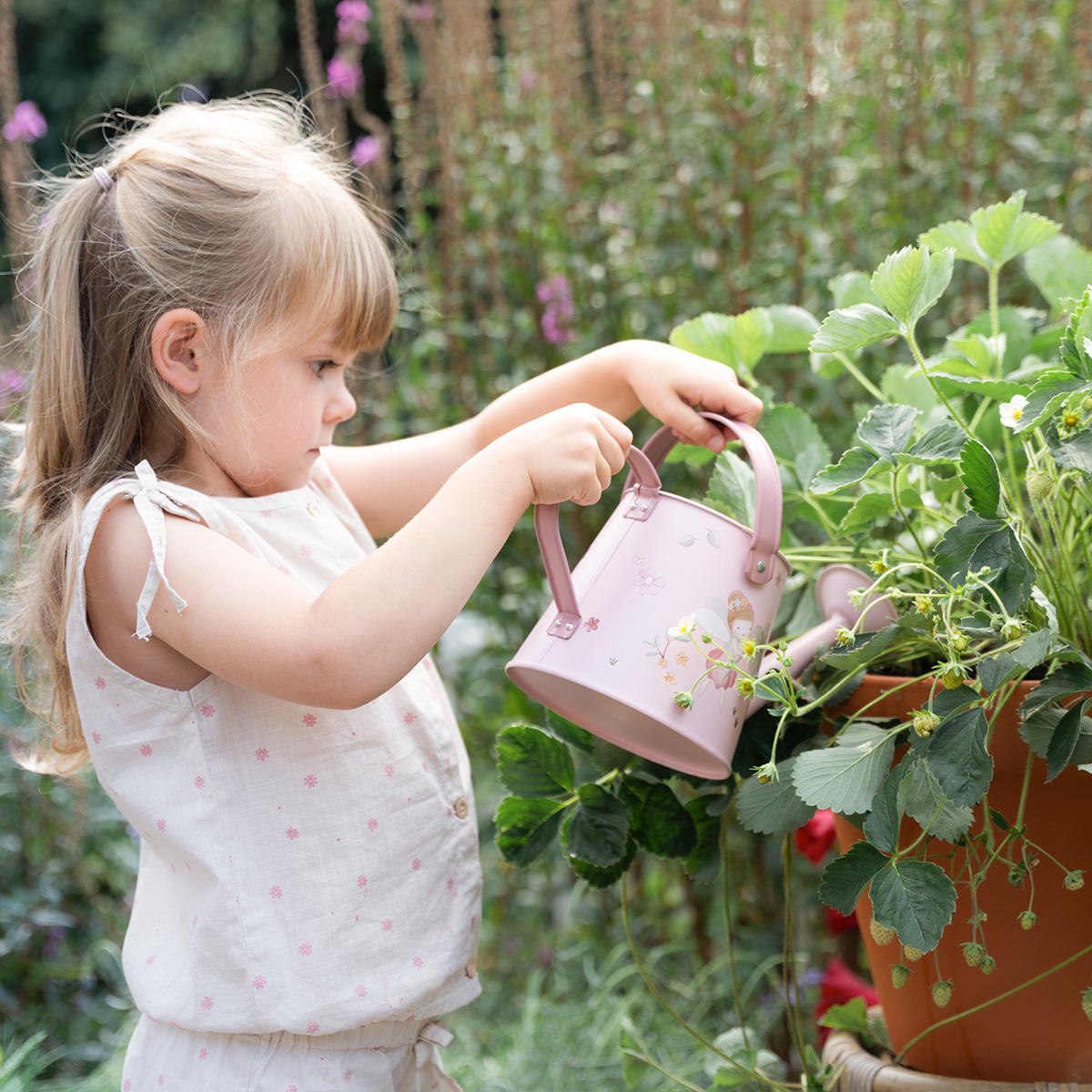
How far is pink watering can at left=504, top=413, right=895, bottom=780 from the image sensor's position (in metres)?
0.64

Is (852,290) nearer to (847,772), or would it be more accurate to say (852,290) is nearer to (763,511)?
(763,511)

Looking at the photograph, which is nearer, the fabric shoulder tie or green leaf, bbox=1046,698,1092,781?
green leaf, bbox=1046,698,1092,781

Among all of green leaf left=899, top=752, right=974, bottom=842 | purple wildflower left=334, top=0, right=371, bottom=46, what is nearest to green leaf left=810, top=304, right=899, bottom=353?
green leaf left=899, top=752, right=974, bottom=842

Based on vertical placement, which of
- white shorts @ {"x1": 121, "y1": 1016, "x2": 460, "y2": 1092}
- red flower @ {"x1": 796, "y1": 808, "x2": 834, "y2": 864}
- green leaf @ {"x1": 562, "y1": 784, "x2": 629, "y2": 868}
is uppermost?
green leaf @ {"x1": 562, "y1": 784, "x2": 629, "y2": 868}

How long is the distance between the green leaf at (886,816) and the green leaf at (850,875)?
0.04 feet

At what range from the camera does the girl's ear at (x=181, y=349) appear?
0.79m

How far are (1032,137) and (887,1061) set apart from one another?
133 cm

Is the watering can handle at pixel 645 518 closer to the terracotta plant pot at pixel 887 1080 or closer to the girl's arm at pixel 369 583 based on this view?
the girl's arm at pixel 369 583

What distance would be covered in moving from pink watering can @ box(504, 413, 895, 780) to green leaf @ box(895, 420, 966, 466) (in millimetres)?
99

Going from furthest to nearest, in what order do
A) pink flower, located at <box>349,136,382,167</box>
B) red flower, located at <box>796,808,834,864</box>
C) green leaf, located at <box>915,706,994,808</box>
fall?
pink flower, located at <box>349,136,382,167</box> → red flower, located at <box>796,808,834,864</box> → green leaf, located at <box>915,706,994,808</box>

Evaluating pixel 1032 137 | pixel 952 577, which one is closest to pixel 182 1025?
pixel 952 577

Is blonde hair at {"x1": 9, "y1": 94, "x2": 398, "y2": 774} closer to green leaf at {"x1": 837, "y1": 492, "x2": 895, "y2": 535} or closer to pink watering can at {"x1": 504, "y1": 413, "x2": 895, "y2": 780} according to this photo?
pink watering can at {"x1": 504, "y1": 413, "x2": 895, "y2": 780}

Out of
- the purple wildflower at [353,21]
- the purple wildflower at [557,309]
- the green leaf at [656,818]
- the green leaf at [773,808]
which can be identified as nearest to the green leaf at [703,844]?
the green leaf at [656,818]

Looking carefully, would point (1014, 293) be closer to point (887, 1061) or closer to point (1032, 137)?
point (1032, 137)
